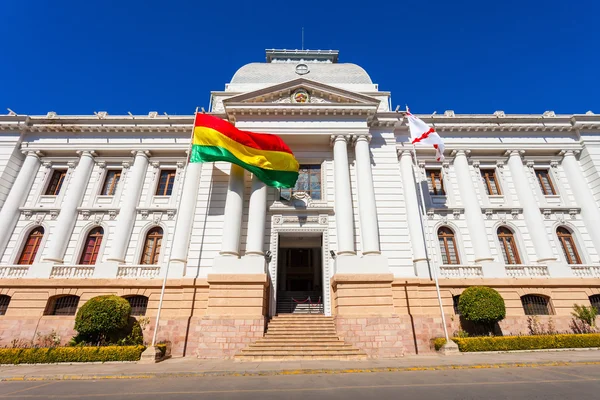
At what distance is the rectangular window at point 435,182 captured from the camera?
69.1 feet

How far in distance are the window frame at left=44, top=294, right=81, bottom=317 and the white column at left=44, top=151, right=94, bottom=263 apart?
2.50 m

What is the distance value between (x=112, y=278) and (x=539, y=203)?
29.2 m

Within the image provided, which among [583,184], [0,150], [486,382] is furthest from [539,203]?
[0,150]

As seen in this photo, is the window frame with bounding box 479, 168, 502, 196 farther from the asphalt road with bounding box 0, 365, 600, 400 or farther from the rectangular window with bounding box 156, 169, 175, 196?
the rectangular window with bounding box 156, 169, 175, 196

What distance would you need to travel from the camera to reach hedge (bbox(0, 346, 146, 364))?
1232cm

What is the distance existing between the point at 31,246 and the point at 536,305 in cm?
3234

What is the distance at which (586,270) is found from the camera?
1788 cm

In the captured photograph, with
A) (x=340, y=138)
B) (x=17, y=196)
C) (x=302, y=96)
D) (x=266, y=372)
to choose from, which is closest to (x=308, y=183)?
(x=340, y=138)

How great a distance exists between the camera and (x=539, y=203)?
20.6m

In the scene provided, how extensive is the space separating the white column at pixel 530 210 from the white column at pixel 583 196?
124 inches

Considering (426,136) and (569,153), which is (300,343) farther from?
(569,153)

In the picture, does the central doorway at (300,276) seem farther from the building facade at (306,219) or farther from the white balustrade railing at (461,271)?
the white balustrade railing at (461,271)

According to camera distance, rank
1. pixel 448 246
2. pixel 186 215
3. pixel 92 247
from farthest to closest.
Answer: pixel 448 246
pixel 92 247
pixel 186 215

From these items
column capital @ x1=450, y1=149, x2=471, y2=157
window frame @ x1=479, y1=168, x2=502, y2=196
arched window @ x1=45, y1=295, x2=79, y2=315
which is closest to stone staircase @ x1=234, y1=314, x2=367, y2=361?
arched window @ x1=45, y1=295, x2=79, y2=315
